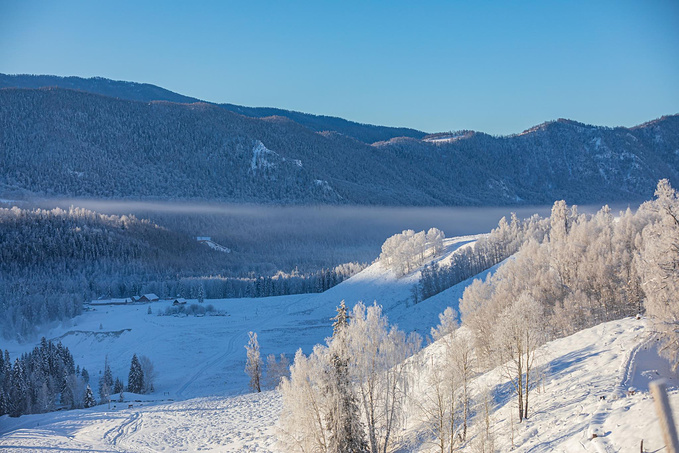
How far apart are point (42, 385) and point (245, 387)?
72.4ft

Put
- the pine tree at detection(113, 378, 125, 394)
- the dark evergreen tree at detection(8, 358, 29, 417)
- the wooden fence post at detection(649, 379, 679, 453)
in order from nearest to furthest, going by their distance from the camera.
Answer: the wooden fence post at detection(649, 379, 679, 453)
the dark evergreen tree at detection(8, 358, 29, 417)
the pine tree at detection(113, 378, 125, 394)

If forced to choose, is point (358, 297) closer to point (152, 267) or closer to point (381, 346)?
point (381, 346)

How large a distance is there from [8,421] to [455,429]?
4230 centimetres

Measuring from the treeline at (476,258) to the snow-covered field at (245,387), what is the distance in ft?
17.7

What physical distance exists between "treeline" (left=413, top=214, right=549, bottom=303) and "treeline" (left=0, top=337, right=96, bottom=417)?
52.0 metres

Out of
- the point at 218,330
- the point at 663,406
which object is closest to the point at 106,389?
the point at 218,330

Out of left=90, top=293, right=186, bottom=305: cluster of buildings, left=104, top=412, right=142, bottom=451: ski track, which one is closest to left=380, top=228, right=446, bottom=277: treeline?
left=90, top=293, right=186, bottom=305: cluster of buildings

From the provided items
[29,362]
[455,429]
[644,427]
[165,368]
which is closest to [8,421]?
[29,362]

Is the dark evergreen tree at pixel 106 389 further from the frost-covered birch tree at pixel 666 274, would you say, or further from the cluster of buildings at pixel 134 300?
the frost-covered birch tree at pixel 666 274

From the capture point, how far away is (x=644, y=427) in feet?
49.9

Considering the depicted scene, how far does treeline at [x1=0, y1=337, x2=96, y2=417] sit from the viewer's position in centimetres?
5172

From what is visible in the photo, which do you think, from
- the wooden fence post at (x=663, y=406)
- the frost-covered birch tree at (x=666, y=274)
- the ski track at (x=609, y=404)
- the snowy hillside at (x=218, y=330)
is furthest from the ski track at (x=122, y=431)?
the wooden fence post at (x=663, y=406)

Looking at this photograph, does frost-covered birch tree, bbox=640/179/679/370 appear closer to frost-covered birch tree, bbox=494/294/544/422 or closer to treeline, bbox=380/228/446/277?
frost-covered birch tree, bbox=494/294/544/422

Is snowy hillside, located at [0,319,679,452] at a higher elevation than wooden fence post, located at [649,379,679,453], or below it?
below
